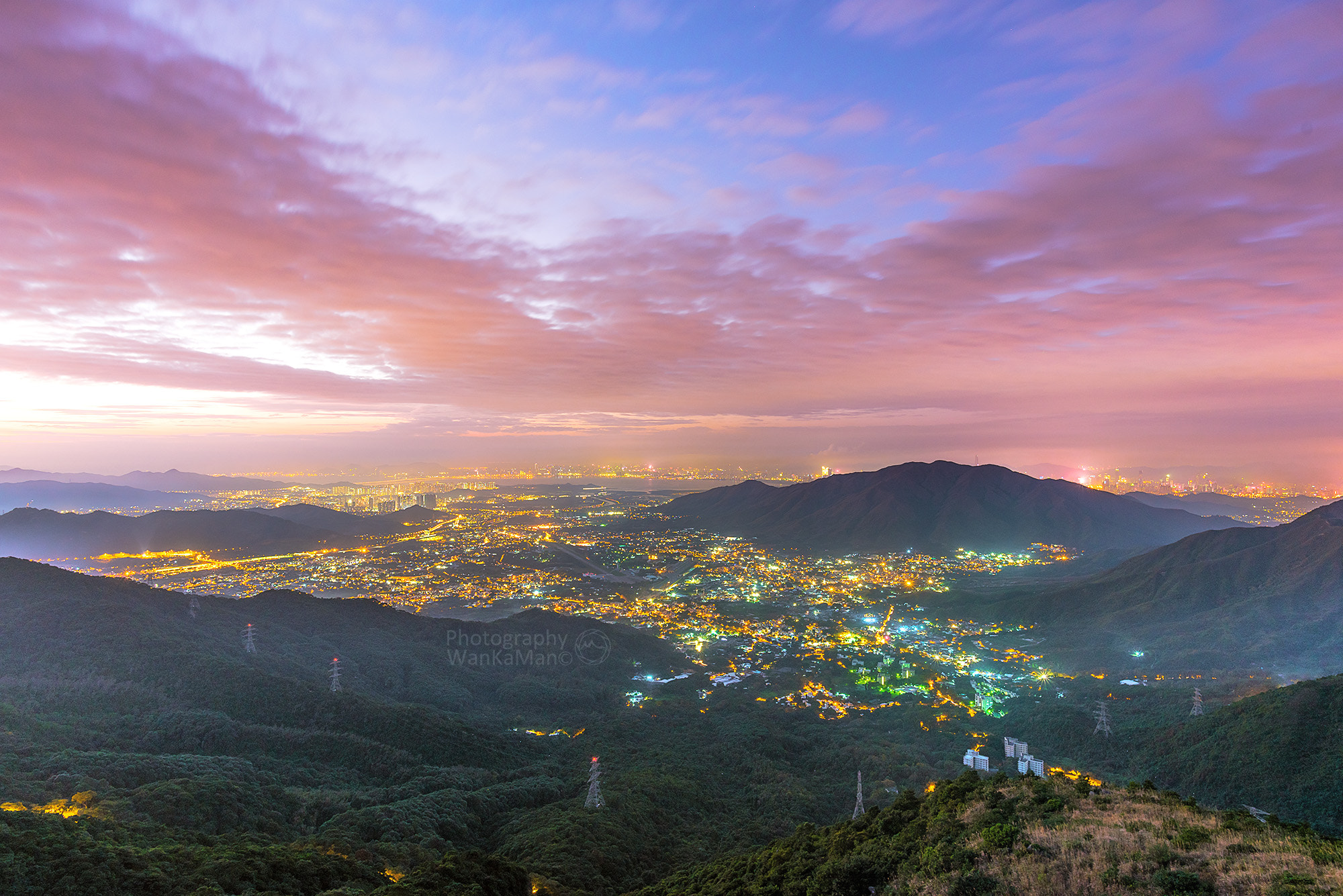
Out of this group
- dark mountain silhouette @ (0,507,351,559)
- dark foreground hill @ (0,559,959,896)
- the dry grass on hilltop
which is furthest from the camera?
dark mountain silhouette @ (0,507,351,559)

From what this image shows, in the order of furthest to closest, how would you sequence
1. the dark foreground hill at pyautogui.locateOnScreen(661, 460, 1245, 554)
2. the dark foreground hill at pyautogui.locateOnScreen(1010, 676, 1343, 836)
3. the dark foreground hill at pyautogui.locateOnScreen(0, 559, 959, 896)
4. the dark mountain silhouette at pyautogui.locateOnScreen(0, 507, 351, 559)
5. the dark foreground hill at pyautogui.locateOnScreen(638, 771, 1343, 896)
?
the dark foreground hill at pyautogui.locateOnScreen(661, 460, 1245, 554)
the dark mountain silhouette at pyautogui.locateOnScreen(0, 507, 351, 559)
the dark foreground hill at pyautogui.locateOnScreen(1010, 676, 1343, 836)
the dark foreground hill at pyautogui.locateOnScreen(0, 559, 959, 896)
the dark foreground hill at pyautogui.locateOnScreen(638, 771, 1343, 896)

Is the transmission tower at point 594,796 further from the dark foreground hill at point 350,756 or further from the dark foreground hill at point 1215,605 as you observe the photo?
the dark foreground hill at point 1215,605

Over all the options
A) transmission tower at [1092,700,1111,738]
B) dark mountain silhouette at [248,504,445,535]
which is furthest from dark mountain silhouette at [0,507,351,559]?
transmission tower at [1092,700,1111,738]

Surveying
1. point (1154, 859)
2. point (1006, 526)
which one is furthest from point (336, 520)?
point (1006, 526)

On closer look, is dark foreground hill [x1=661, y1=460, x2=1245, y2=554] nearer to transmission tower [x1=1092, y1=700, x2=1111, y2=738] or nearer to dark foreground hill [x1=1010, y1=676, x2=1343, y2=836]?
dark foreground hill [x1=1010, y1=676, x2=1343, y2=836]

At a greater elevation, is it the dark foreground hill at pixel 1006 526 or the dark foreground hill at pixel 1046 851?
the dark foreground hill at pixel 1046 851

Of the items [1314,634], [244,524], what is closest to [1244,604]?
[1314,634]

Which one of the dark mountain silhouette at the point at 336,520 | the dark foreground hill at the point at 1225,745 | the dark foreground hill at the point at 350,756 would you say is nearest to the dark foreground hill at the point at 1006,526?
the dark foreground hill at the point at 1225,745
